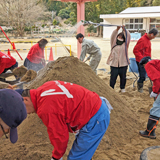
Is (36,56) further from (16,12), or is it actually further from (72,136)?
(16,12)

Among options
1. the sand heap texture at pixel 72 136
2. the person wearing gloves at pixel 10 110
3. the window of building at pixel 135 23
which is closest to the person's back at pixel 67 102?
the person wearing gloves at pixel 10 110

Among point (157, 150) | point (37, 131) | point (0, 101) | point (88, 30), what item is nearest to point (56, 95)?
point (0, 101)

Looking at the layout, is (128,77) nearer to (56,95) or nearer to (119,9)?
(56,95)

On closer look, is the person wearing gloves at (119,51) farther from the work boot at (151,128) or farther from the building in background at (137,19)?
the building in background at (137,19)

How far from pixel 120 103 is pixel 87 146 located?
60.4 inches

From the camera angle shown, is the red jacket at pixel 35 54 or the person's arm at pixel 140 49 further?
the red jacket at pixel 35 54

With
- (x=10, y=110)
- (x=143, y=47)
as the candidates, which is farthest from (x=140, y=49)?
(x=10, y=110)

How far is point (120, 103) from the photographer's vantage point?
9.29 feet

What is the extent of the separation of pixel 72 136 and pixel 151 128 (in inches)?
42.4

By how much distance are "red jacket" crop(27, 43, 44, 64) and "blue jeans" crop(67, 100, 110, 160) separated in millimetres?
3821

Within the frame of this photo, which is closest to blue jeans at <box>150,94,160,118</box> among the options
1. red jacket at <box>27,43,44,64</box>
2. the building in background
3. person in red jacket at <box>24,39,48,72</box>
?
person in red jacket at <box>24,39,48,72</box>

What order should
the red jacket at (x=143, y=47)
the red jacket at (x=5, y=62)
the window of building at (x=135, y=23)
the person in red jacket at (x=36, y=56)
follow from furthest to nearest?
the window of building at (x=135, y=23) < the person in red jacket at (x=36, y=56) < the red jacket at (x=143, y=47) < the red jacket at (x=5, y=62)

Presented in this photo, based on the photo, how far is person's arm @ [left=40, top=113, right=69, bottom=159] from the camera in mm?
1227

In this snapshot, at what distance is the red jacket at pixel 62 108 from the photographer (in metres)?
1.23
